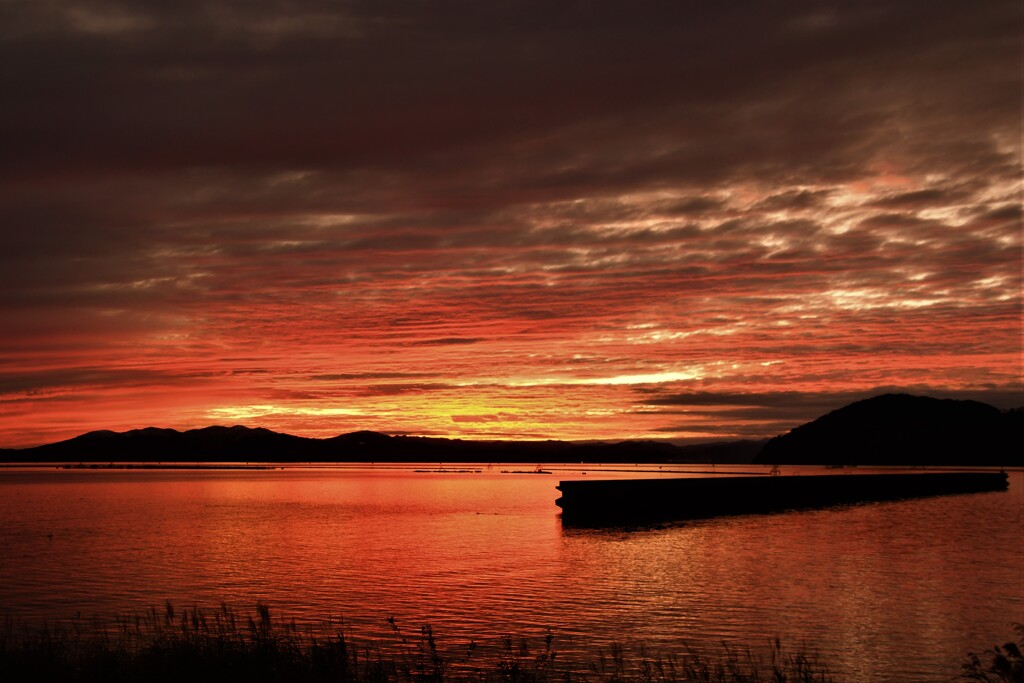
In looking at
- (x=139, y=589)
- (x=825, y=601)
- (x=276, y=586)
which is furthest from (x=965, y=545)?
(x=139, y=589)

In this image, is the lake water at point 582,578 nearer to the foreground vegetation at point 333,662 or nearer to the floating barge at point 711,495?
the foreground vegetation at point 333,662

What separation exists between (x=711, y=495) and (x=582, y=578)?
1891 inches

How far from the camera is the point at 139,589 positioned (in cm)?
A: 3488

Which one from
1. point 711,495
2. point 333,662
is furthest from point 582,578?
point 711,495

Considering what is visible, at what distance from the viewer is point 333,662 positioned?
17609 millimetres

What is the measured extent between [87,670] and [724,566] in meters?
31.1

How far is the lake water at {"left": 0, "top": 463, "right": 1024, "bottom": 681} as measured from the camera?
86.0ft

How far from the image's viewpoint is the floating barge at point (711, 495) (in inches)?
2879

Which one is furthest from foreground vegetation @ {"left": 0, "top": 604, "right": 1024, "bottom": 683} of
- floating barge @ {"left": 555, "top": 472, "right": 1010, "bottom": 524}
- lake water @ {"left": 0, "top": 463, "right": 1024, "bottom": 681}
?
floating barge @ {"left": 555, "top": 472, "right": 1010, "bottom": 524}

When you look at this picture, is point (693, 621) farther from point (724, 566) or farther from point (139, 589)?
point (139, 589)

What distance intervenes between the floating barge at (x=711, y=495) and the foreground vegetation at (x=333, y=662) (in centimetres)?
4813

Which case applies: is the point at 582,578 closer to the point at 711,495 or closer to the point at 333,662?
the point at 333,662

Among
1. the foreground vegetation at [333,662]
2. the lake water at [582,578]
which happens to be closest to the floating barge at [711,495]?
the lake water at [582,578]

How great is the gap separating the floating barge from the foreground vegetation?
4813 cm
